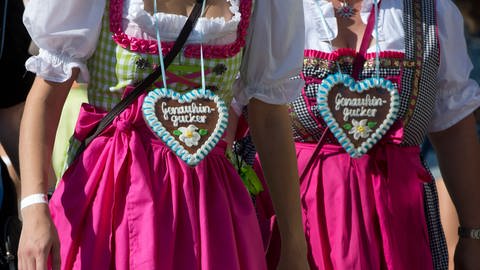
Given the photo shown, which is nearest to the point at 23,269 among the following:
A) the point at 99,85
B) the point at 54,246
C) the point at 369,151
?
the point at 54,246

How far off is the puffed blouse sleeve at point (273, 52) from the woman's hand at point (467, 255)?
4.36 ft

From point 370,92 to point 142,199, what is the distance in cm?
122

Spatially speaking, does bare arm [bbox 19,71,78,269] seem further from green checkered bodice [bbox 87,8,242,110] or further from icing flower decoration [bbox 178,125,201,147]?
icing flower decoration [bbox 178,125,201,147]

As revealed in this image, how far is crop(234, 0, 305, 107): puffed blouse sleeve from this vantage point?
297cm

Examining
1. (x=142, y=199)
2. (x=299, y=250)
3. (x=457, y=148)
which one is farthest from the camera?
(x=457, y=148)

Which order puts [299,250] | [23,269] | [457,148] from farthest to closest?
[457,148], [299,250], [23,269]

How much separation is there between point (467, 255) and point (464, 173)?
291 millimetres

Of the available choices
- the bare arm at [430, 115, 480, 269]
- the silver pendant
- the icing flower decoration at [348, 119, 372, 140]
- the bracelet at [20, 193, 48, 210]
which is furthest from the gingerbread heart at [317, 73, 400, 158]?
the bracelet at [20, 193, 48, 210]

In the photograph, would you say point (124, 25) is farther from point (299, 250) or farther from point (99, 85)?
point (299, 250)

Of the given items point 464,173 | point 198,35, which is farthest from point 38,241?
point 464,173

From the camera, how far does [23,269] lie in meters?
2.48

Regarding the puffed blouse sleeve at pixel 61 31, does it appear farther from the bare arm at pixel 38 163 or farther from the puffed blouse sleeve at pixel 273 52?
the puffed blouse sleeve at pixel 273 52

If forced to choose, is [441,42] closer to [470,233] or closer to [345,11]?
[345,11]

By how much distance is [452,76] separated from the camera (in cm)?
387
